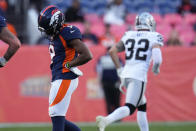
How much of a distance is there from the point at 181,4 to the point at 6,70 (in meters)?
5.78

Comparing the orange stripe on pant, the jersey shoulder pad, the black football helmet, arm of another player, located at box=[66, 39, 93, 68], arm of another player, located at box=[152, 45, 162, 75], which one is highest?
the black football helmet

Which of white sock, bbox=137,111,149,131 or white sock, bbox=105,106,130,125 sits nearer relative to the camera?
white sock, bbox=105,106,130,125

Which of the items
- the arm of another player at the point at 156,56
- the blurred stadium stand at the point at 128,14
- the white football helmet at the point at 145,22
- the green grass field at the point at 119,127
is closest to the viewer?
the arm of another player at the point at 156,56

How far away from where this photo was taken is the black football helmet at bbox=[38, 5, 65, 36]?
563cm

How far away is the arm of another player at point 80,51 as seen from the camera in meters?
5.58

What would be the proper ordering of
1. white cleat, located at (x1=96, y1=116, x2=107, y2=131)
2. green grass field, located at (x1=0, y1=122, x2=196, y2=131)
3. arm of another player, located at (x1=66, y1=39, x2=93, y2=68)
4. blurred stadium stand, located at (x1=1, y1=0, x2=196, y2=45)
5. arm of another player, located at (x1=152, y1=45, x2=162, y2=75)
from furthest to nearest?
1. blurred stadium stand, located at (x1=1, y1=0, x2=196, y2=45)
2. green grass field, located at (x1=0, y1=122, x2=196, y2=131)
3. arm of another player, located at (x1=152, y1=45, x2=162, y2=75)
4. white cleat, located at (x1=96, y1=116, x2=107, y2=131)
5. arm of another player, located at (x1=66, y1=39, x2=93, y2=68)

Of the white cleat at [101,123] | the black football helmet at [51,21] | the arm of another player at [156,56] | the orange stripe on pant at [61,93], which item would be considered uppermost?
the black football helmet at [51,21]

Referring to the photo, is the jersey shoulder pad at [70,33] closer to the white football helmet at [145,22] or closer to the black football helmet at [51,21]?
the black football helmet at [51,21]

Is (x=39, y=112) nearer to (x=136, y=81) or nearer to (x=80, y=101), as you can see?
(x=80, y=101)

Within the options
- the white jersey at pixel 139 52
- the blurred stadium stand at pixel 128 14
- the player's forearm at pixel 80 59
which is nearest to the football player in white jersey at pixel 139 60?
the white jersey at pixel 139 52

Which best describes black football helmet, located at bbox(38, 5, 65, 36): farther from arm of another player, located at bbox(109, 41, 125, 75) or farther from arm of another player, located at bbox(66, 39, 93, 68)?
arm of another player, located at bbox(109, 41, 125, 75)

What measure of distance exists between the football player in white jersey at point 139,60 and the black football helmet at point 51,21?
1.62 metres

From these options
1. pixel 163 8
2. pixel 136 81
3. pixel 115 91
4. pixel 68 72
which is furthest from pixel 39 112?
pixel 163 8

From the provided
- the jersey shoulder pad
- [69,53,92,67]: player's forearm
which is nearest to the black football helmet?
the jersey shoulder pad
